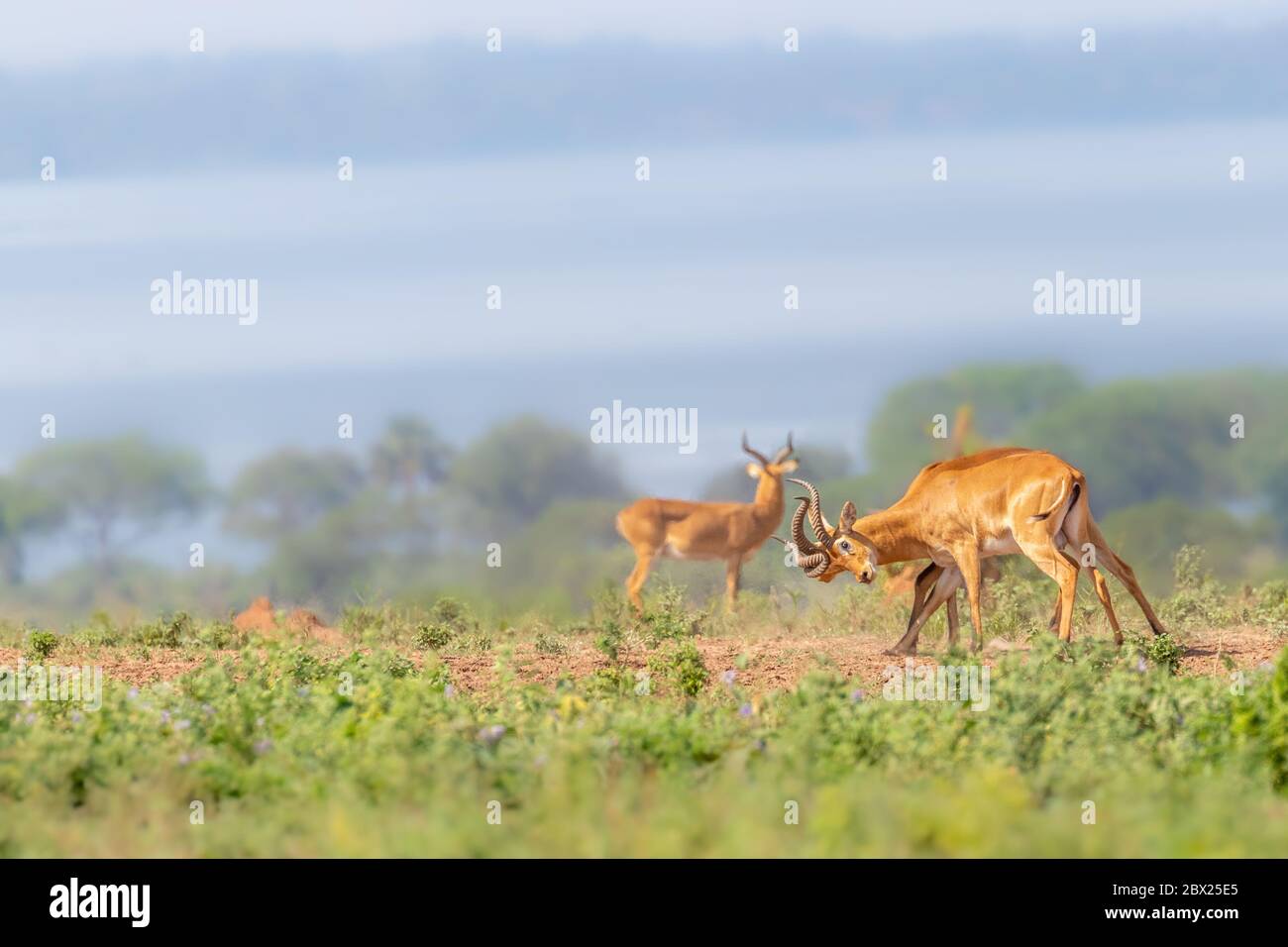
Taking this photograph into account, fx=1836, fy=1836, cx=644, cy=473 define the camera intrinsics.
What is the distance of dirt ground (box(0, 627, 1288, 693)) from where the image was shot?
13328mm

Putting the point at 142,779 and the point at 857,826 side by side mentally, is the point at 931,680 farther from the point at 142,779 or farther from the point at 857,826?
the point at 142,779

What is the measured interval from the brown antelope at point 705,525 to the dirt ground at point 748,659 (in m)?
7.00

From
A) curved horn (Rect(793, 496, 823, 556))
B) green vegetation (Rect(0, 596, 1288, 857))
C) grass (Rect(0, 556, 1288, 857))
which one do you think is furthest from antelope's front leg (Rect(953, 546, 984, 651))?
green vegetation (Rect(0, 596, 1288, 857))

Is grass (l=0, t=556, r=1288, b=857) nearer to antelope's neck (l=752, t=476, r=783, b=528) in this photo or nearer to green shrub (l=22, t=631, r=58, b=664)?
green shrub (l=22, t=631, r=58, b=664)

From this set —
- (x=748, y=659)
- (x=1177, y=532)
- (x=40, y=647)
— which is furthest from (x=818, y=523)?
(x=1177, y=532)

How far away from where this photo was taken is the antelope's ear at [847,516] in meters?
15.9

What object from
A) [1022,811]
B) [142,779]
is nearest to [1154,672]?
[1022,811]

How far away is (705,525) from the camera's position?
23172 mm

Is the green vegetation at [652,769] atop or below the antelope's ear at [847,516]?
below

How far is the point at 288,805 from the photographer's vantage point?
859 cm

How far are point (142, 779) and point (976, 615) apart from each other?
24.8 feet

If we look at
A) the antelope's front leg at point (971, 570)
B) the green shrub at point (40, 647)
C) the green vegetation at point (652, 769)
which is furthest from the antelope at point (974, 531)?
the green shrub at point (40, 647)

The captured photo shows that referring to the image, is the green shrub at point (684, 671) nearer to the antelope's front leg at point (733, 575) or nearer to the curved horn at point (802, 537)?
the curved horn at point (802, 537)
